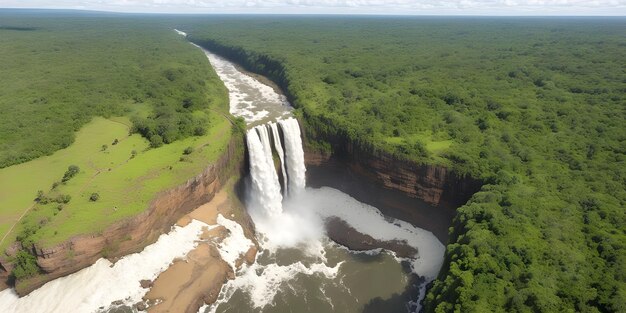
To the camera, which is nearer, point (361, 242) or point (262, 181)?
point (361, 242)

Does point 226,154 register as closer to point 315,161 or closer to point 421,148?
point 315,161

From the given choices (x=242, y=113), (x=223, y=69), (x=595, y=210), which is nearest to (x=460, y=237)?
(x=595, y=210)

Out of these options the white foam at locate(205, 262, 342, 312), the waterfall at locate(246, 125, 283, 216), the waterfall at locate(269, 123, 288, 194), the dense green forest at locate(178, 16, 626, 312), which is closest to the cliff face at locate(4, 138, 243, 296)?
the waterfall at locate(246, 125, 283, 216)


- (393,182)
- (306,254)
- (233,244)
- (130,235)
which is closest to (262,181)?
(233,244)

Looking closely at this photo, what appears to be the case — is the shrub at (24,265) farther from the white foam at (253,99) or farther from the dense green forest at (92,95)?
the white foam at (253,99)

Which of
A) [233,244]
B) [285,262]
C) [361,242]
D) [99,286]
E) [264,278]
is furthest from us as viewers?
[361,242]

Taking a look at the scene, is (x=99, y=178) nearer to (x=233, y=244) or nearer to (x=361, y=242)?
(x=233, y=244)

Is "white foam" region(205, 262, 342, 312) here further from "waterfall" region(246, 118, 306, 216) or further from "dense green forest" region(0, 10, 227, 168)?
"dense green forest" region(0, 10, 227, 168)
